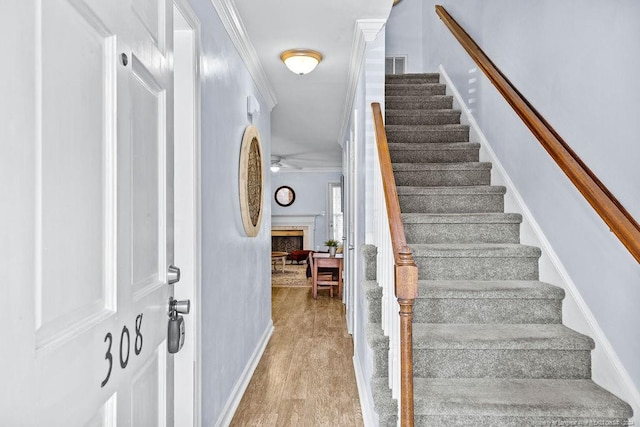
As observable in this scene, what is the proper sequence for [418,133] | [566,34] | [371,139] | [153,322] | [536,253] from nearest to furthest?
[153,322], [566,34], [536,253], [371,139], [418,133]

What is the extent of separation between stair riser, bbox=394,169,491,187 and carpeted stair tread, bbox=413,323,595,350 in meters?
1.27

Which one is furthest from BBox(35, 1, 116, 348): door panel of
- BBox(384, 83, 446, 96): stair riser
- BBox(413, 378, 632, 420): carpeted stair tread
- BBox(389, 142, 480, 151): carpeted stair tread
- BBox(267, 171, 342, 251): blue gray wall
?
BBox(267, 171, 342, 251): blue gray wall

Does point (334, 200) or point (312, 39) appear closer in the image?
point (312, 39)

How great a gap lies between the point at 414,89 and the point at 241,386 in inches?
120

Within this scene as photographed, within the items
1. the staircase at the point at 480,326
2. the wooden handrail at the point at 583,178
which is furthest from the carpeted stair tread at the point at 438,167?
the wooden handrail at the point at 583,178

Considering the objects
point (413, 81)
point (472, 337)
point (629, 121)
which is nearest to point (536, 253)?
point (472, 337)

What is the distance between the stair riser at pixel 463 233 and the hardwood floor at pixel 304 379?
3.76ft

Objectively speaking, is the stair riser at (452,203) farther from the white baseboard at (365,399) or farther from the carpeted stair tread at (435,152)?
the white baseboard at (365,399)

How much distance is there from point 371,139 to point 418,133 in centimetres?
105

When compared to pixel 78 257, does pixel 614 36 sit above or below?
above

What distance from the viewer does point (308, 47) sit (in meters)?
2.95

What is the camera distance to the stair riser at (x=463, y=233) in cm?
259

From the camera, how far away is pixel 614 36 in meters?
1.71

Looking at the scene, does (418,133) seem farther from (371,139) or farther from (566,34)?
(566,34)
